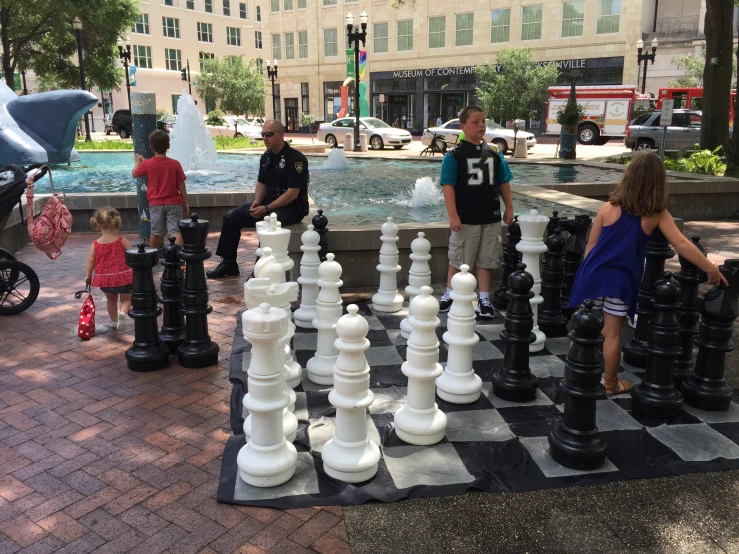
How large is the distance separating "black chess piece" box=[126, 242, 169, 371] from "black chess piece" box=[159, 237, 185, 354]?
0.15m

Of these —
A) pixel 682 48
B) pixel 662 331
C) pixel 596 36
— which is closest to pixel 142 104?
pixel 662 331

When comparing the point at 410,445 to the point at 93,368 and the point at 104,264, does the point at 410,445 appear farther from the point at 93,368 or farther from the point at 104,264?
the point at 104,264

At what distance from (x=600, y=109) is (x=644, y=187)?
31777mm

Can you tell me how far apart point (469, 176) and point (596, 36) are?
128 ft

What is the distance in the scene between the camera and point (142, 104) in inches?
317

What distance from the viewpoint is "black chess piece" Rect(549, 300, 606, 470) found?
3305 mm

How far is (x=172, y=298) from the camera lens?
5059mm

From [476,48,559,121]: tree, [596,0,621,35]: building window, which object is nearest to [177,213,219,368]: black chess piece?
[476,48,559,121]: tree

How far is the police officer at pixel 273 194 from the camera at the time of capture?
717 cm

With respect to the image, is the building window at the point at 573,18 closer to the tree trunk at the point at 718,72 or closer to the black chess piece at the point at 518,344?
the tree trunk at the point at 718,72

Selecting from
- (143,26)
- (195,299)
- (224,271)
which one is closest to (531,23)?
(143,26)

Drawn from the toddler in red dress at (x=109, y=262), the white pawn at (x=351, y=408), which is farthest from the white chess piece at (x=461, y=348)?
the toddler in red dress at (x=109, y=262)

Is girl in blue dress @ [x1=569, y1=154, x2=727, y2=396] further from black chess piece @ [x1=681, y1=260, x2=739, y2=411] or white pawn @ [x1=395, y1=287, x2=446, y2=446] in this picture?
white pawn @ [x1=395, y1=287, x2=446, y2=446]

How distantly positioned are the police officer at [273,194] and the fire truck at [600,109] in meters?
27.9
